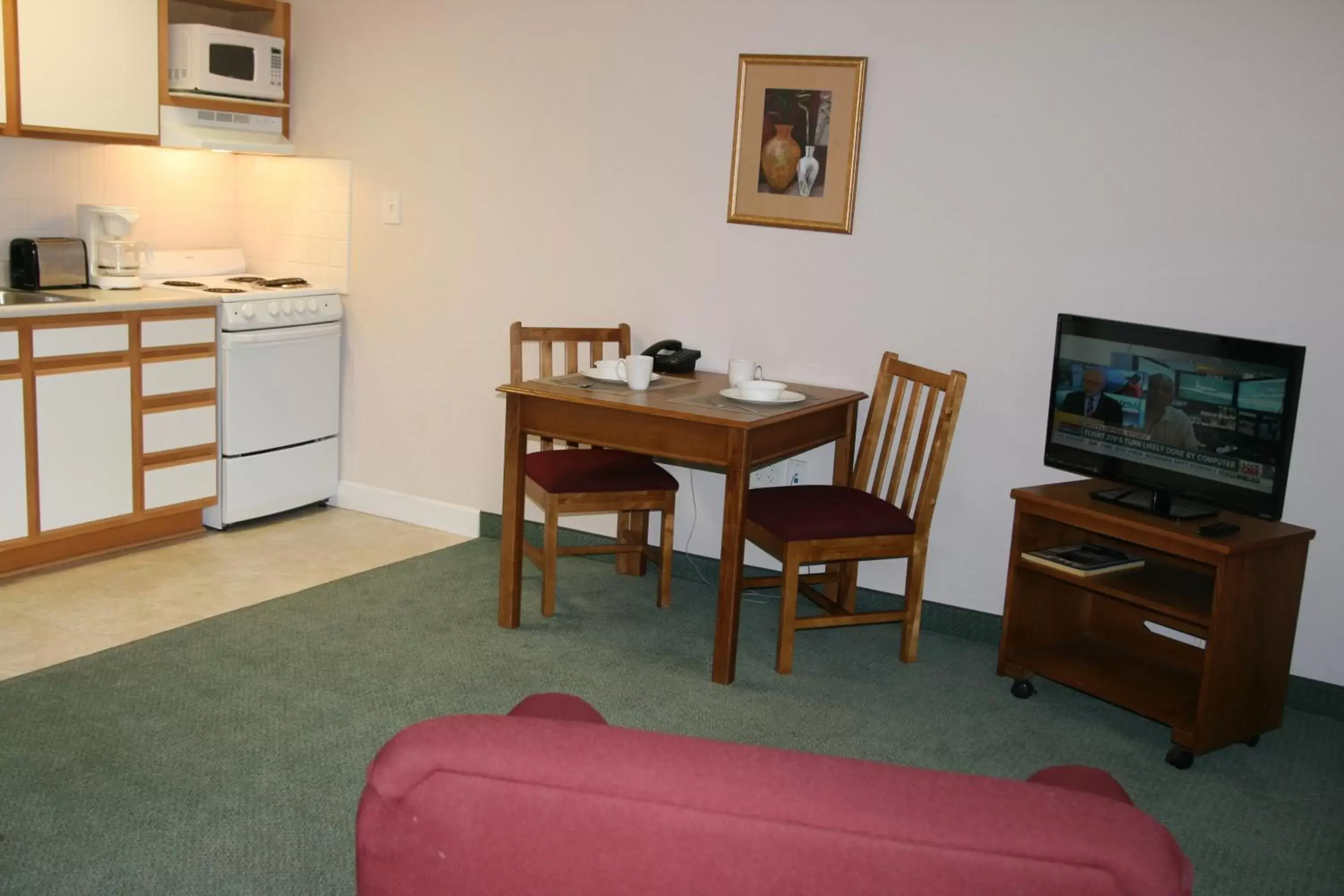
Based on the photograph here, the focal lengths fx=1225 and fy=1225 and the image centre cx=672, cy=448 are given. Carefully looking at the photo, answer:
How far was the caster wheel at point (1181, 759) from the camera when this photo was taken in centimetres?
312

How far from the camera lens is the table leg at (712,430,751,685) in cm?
338

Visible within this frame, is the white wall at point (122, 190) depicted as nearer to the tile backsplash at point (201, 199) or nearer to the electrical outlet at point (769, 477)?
the tile backsplash at point (201, 199)

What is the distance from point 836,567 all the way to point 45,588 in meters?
2.58

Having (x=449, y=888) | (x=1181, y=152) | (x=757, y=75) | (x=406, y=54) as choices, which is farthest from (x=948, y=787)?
(x=406, y=54)

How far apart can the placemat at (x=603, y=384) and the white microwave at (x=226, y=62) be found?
1.81m

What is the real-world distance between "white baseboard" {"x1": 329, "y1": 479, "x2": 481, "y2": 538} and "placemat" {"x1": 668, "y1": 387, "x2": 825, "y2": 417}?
151 cm

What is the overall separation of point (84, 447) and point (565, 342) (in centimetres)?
165

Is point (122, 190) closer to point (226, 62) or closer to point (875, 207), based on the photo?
point (226, 62)

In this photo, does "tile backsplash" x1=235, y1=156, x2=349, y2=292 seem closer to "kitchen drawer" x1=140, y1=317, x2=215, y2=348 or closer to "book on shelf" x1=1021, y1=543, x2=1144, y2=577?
"kitchen drawer" x1=140, y1=317, x2=215, y2=348

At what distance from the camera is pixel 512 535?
3.78 meters

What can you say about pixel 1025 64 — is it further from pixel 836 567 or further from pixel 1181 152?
pixel 836 567

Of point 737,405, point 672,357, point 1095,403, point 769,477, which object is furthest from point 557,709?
point 769,477

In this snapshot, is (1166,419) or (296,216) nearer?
(1166,419)

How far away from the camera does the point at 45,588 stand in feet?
12.8
